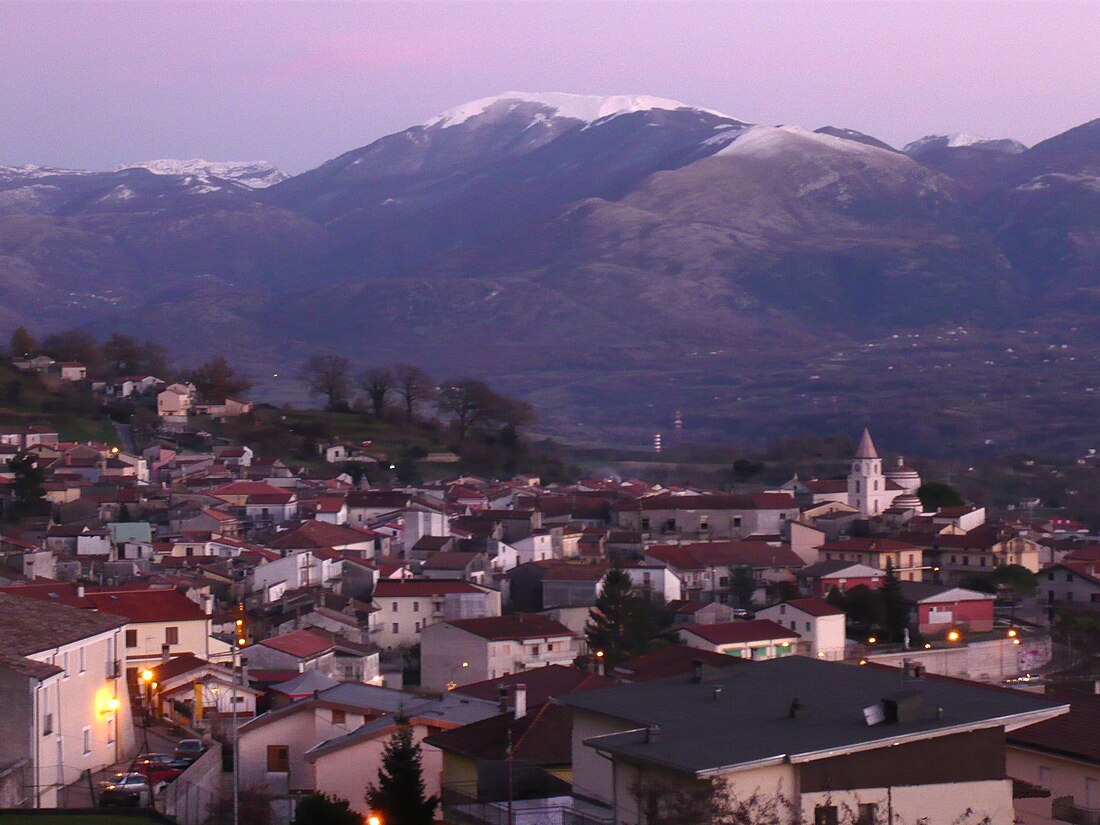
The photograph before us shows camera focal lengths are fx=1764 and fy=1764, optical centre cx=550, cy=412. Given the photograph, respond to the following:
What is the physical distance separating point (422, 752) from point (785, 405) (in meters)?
116

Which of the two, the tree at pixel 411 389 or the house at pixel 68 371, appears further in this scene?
the tree at pixel 411 389

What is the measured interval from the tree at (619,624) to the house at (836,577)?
17.6 ft

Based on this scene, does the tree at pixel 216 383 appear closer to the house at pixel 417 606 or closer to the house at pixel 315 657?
the house at pixel 417 606

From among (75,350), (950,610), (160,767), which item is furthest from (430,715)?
(75,350)

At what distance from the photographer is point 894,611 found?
3203cm

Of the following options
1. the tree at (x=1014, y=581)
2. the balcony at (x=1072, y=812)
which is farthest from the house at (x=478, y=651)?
the balcony at (x=1072, y=812)

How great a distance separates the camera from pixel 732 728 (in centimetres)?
907

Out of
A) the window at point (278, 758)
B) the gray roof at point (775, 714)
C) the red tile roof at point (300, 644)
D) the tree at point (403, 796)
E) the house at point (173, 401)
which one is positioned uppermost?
the gray roof at point (775, 714)

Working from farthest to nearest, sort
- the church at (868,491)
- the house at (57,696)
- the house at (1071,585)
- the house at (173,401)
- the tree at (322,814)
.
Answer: the house at (173,401) → the church at (868,491) → the house at (1071,585) → the house at (57,696) → the tree at (322,814)

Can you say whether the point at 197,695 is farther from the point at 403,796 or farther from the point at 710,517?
the point at 710,517

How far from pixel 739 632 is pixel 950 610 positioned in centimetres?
620

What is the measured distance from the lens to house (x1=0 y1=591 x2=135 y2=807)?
43.0 ft

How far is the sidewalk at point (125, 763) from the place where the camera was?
1338cm

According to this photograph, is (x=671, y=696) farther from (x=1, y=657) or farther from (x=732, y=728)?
(x=1, y=657)
